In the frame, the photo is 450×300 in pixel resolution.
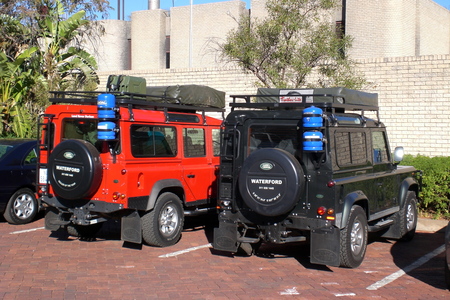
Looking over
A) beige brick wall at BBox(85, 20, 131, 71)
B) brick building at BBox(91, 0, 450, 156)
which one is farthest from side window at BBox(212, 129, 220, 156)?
beige brick wall at BBox(85, 20, 131, 71)

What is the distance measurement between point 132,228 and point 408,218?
481 centimetres

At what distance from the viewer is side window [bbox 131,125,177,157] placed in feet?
28.2

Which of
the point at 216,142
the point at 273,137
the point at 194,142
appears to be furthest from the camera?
the point at 216,142

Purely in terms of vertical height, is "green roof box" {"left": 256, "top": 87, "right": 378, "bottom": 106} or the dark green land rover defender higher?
"green roof box" {"left": 256, "top": 87, "right": 378, "bottom": 106}

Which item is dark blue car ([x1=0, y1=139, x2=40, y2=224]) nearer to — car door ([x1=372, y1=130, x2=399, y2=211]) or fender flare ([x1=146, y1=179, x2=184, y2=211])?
fender flare ([x1=146, y1=179, x2=184, y2=211])

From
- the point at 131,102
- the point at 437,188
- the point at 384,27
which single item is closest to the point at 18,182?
the point at 131,102

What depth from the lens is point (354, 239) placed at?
25.4 ft

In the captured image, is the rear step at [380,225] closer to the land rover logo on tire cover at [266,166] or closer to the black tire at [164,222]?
the land rover logo on tire cover at [266,166]

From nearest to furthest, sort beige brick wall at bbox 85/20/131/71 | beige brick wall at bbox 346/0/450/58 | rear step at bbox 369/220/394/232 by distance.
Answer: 1. rear step at bbox 369/220/394/232
2. beige brick wall at bbox 346/0/450/58
3. beige brick wall at bbox 85/20/131/71

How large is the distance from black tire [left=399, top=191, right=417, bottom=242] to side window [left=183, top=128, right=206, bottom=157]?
364 cm

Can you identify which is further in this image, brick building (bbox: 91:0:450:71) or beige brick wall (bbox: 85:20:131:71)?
beige brick wall (bbox: 85:20:131:71)

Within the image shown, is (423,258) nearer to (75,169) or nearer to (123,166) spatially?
(123,166)

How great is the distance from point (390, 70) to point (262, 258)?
883 centimetres

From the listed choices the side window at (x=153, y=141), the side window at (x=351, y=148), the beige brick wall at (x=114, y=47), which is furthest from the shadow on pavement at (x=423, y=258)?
the beige brick wall at (x=114, y=47)
